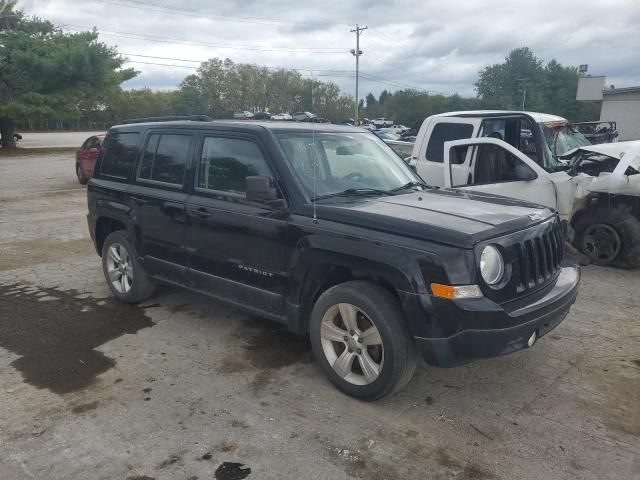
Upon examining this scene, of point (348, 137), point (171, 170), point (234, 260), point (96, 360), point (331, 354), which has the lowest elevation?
point (96, 360)

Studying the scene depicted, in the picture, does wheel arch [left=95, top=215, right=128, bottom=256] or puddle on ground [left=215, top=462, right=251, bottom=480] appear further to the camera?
wheel arch [left=95, top=215, right=128, bottom=256]

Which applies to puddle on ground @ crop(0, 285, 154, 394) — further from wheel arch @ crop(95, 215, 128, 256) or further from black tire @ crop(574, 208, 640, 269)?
black tire @ crop(574, 208, 640, 269)

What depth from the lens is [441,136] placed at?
8.31 meters

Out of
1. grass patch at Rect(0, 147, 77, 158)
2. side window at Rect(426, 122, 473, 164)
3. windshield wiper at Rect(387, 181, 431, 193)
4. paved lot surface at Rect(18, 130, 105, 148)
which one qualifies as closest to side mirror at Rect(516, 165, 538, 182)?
side window at Rect(426, 122, 473, 164)

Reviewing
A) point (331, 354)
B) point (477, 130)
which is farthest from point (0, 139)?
point (331, 354)

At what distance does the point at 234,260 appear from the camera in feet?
14.1

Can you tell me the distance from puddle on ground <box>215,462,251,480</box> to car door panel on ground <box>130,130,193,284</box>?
2.15m

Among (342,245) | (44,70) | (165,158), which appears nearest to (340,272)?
(342,245)

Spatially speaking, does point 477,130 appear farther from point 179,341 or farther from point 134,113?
point 134,113

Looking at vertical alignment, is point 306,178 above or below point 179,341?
above

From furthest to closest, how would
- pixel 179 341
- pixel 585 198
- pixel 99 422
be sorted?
pixel 585 198 < pixel 179 341 < pixel 99 422

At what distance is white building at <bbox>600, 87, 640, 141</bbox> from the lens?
36.4 m

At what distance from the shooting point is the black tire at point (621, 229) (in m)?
6.65

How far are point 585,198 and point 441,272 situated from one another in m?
4.74
